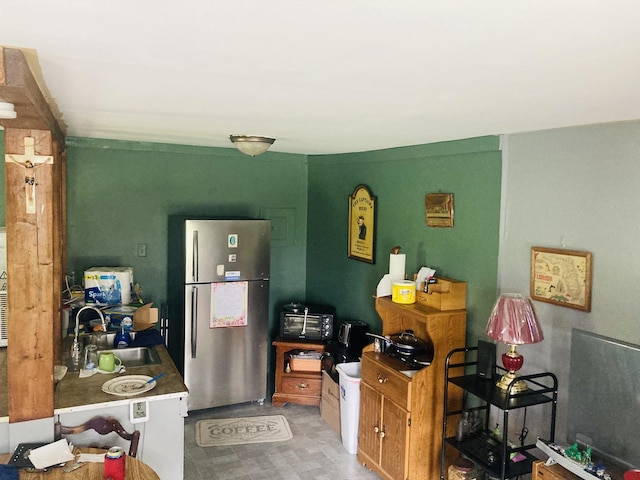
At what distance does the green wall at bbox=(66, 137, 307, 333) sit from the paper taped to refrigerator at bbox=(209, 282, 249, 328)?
2.28 ft

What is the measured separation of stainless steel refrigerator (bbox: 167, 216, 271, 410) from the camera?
14.9 feet

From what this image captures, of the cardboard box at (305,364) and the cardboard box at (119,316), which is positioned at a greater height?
the cardboard box at (119,316)

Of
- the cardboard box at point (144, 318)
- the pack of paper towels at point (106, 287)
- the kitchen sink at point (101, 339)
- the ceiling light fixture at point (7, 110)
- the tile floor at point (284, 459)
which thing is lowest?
the tile floor at point (284, 459)

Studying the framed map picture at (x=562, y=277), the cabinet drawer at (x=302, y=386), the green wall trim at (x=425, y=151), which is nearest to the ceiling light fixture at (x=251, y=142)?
the green wall trim at (x=425, y=151)

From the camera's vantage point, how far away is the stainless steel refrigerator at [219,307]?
4.53m

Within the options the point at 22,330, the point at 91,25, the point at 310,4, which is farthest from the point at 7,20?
the point at 22,330

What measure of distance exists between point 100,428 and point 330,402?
2.24m

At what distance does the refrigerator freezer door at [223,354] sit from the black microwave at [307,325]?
0.19 m

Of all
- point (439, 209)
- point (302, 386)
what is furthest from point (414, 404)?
point (302, 386)

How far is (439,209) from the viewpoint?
12.4ft

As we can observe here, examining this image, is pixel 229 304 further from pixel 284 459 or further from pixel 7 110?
pixel 7 110

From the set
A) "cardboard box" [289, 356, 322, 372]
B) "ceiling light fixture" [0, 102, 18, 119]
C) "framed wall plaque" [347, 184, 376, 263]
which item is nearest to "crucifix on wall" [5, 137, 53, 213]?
"ceiling light fixture" [0, 102, 18, 119]

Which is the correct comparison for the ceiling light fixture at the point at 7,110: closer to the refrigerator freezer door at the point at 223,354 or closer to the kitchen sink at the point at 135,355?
the kitchen sink at the point at 135,355

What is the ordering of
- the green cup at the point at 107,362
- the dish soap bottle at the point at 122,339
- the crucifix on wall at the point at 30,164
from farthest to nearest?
the dish soap bottle at the point at 122,339 < the green cup at the point at 107,362 < the crucifix on wall at the point at 30,164
